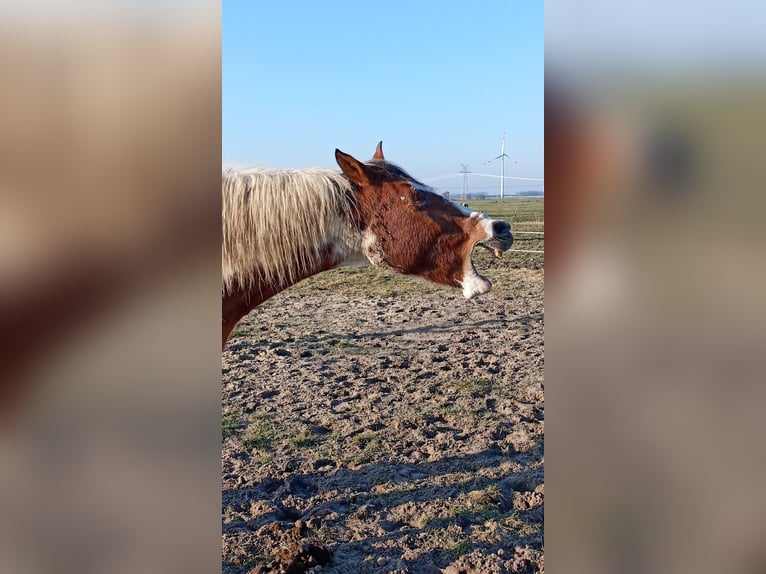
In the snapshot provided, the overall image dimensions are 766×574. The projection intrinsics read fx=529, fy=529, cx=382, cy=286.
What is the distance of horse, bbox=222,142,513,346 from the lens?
2.00 meters

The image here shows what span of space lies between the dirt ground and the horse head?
3.67 ft

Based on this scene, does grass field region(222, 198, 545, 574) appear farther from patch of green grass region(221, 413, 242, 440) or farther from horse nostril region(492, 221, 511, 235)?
horse nostril region(492, 221, 511, 235)

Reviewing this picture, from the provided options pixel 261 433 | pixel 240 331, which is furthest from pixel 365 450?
pixel 240 331

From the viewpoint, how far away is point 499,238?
7.76 ft

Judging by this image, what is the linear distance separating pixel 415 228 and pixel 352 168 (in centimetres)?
37

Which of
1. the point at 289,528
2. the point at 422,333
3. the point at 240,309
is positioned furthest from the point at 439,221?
the point at 422,333

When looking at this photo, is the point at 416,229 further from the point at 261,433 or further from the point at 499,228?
the point at 261,433

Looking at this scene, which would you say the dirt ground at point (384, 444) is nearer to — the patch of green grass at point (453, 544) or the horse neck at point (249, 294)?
the patch of green grass at point (453, 544)

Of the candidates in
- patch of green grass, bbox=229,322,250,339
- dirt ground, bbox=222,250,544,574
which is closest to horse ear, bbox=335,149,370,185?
dirt ground, bbox=222,250,544,574

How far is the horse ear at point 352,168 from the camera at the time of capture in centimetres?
217
